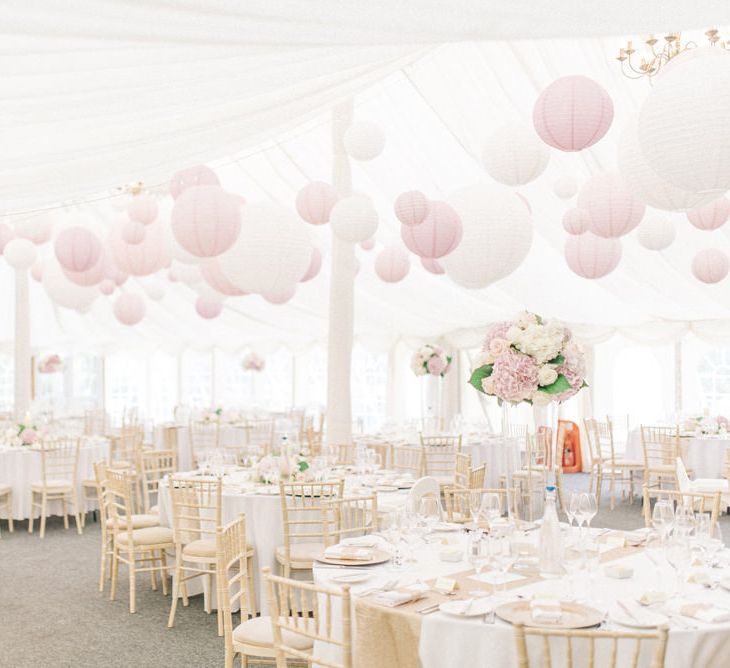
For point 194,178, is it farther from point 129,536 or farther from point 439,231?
point 129,536

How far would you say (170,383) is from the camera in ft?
65.6

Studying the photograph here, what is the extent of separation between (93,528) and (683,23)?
8100 mm

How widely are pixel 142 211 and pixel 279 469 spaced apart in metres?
2.70

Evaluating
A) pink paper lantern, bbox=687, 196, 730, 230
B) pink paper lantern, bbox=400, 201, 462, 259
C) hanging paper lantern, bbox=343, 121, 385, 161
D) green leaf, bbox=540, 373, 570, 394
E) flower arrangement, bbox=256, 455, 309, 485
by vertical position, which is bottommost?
flower arrangement, bbox=256, 455, 309, 485

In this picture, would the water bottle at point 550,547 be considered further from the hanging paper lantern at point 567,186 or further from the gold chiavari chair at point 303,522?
the hanging paper lantern at point 567,186

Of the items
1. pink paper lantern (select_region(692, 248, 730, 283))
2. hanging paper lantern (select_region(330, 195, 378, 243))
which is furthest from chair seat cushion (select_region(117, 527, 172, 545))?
pink paper lantern (select_region(692, 248, 730, 283))

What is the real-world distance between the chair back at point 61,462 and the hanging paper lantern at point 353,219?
14.1 feet

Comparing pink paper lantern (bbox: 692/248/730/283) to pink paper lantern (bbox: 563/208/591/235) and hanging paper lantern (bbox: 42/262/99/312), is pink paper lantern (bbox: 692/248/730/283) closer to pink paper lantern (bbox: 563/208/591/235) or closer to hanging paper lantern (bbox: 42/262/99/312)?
pink paper lantern (bbox: 563/208/591/235)

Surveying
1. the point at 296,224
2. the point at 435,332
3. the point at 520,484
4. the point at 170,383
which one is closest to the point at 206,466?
the point at 296,224

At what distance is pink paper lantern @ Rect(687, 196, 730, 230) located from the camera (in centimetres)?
623

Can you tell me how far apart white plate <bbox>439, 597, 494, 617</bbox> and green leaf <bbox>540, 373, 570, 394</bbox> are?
1.10 metres

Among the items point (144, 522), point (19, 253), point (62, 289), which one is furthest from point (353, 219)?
point (62, 289)

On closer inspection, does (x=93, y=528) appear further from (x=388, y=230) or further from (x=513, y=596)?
(x=513, y=596)

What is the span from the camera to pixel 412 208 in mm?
6254
